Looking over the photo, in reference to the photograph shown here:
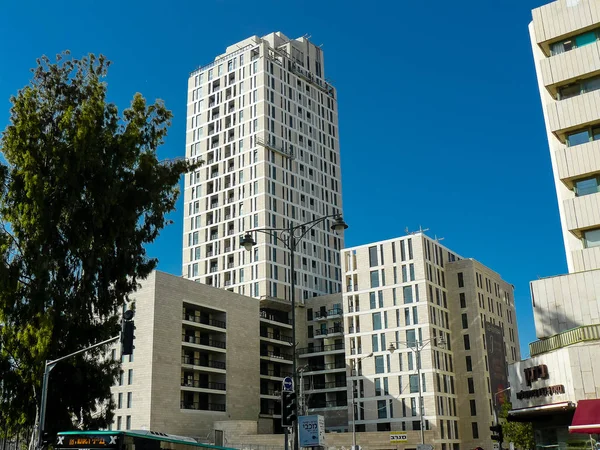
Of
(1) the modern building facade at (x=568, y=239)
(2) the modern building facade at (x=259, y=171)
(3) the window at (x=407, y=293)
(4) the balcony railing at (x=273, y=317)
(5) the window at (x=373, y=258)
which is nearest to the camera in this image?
(1) the modern building facade at (x=568, y=239)

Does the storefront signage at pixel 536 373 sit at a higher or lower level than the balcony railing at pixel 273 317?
lower

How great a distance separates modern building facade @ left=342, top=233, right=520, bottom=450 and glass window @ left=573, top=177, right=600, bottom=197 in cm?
A: 4423

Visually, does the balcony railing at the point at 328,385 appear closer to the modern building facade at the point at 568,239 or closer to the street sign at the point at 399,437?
the street sign at the point at 399,437

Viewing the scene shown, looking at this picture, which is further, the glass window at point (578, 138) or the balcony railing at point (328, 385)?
the balcony railing at point (328, 385)

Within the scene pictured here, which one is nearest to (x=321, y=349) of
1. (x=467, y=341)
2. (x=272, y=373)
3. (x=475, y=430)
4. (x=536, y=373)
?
(x=272, y=373)

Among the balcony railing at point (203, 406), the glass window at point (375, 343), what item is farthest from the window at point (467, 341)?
the balcony railing at point (203, 406)

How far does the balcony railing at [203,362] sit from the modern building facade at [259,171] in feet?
52.4

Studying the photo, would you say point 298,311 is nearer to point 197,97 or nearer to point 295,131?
point 295,131

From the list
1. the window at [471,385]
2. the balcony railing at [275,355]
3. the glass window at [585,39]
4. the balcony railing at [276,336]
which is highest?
the glass window at [585,39]

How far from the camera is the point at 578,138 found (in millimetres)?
36438

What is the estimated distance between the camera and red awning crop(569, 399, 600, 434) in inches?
930

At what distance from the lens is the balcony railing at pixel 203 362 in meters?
74.6

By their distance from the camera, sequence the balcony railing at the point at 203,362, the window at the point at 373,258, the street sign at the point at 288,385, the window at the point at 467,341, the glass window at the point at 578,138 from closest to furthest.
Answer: the street sign at the point at 288,385 < the glass window at the point at 578,138 < the balcony railing at the point at 203,362 < the window at the point at 467,341 < the window at the point at 373,258

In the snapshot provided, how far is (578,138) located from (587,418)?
17.4 m
